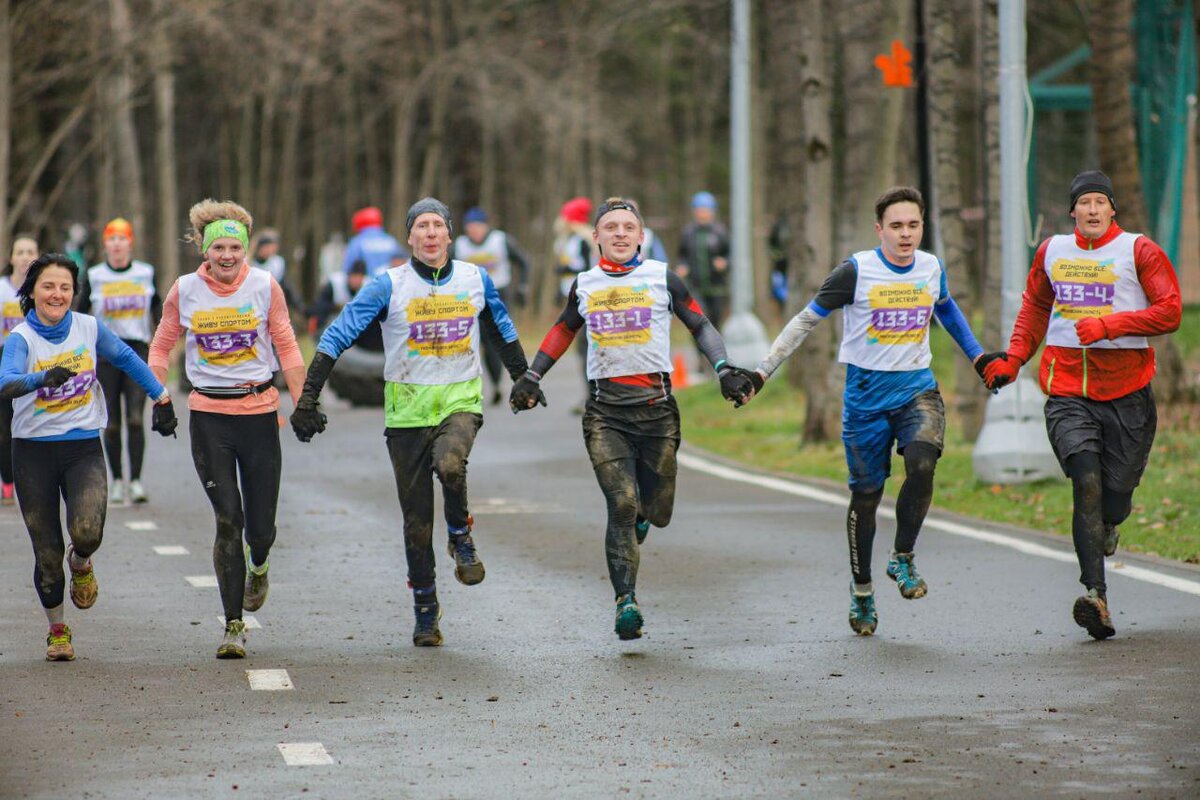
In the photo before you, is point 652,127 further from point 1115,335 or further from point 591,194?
point 1115,335

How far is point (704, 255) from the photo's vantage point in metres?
25.8

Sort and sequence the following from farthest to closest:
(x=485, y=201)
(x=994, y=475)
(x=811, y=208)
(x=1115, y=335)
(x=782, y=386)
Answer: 1. (x=485, y=201)
2. (x=782, y=386)
3. (x=811, y=208)
4. (x=994, y=475)
5. (x=1115, y=335)

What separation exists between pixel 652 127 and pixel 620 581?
48787 millimetres

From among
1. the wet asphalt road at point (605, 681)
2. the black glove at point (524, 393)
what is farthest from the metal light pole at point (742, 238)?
Result: the black glove at point (524, 393)

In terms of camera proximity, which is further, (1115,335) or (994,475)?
(994,475)

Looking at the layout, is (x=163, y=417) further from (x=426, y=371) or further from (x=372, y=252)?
(x=372, y=252)

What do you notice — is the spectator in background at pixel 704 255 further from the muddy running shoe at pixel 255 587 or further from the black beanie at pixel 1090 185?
the muddy running shoe at pixel 255 587

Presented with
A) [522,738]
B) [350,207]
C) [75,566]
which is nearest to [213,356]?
[75,566]

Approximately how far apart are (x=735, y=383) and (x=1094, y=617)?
177cm

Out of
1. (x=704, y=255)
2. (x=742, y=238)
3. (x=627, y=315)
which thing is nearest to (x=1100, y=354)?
(x=627, y=315)

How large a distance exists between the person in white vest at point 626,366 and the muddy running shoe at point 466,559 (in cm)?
57

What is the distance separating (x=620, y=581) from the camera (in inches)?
370

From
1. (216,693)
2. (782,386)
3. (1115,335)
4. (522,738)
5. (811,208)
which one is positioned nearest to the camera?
(522,738)

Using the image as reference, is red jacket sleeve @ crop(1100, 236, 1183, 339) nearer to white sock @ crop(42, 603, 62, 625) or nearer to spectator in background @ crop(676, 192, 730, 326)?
white sock @ crop(42, 603, 62, 625)
